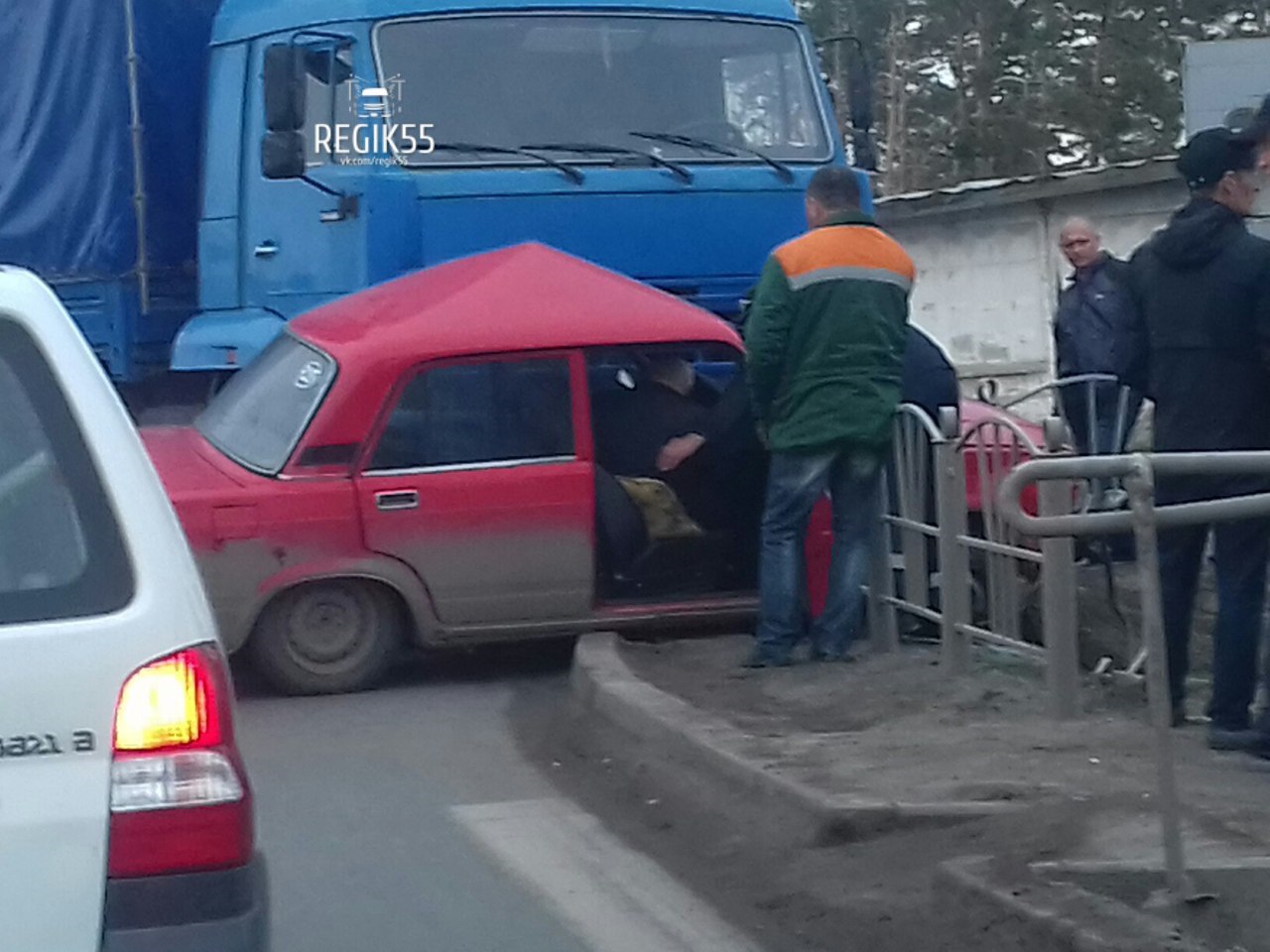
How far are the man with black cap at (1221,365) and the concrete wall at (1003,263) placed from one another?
47.8 ft

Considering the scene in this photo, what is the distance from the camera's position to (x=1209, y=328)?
6.82 metres

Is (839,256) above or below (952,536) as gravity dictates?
above

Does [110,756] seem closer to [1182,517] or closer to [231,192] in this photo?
[1182,517]

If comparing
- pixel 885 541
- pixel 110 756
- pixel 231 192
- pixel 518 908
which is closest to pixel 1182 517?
pixel 518 908

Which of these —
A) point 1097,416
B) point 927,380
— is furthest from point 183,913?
point 1097,416

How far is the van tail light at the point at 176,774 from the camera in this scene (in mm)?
3428

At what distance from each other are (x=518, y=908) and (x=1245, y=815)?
1957 mm

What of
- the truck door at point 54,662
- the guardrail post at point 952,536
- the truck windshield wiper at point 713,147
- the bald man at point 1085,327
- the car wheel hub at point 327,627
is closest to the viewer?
the truck door at point 54,662

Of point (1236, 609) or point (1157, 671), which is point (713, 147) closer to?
point (1236, 609)

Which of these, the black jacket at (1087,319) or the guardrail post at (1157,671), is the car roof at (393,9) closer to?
the black jacket at (1087,319)

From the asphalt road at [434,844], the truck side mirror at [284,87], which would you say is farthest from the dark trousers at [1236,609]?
the truck side mirror at [284,87]

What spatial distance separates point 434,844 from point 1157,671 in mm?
2583

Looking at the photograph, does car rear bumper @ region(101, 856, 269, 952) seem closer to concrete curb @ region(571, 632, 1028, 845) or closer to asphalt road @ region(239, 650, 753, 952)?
asphalt road @ region(239, 650, 753, 952)

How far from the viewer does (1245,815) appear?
5.74 metres
